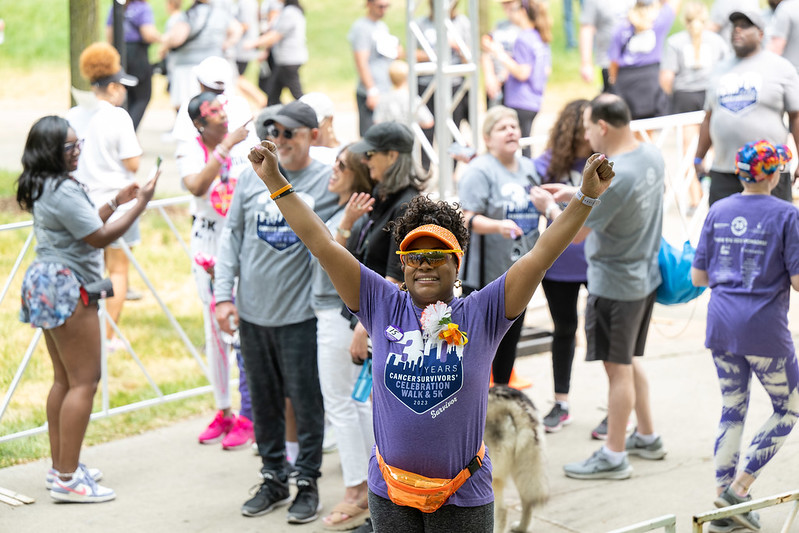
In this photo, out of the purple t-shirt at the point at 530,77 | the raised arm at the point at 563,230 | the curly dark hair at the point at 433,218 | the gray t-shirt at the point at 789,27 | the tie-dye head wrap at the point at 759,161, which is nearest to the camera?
the raised arm at the point at 563,230

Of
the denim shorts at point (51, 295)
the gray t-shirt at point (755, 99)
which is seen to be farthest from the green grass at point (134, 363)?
the gray t-shirt at point (755, 99)

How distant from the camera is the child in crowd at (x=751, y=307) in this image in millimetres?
5090

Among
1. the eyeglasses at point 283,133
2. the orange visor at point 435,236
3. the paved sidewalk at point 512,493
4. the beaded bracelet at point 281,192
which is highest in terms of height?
the eyeglasses at point 283,133

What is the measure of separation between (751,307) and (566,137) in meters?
1.84

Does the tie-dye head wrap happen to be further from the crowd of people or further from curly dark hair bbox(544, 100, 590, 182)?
curly dark hair bbox(544, 100, 590, 182)

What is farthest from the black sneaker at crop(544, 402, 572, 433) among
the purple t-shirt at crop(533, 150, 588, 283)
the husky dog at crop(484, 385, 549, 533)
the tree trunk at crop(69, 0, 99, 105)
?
the tree trunk at crop(69, 0, 99, 105)

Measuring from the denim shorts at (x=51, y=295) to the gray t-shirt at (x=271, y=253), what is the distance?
2.48ft

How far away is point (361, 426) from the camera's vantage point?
217 inches

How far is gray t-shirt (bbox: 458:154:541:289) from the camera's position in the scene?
20.5ft

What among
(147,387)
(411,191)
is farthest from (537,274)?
(147,387)

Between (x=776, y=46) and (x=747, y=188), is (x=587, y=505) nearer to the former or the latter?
(x=747, y=188)

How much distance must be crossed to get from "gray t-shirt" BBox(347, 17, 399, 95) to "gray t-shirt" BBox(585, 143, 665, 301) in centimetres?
659

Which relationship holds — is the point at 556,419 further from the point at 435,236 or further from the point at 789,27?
the point at 789,27

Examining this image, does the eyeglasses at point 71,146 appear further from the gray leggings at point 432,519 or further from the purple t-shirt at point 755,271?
the purple t-shirt at point 755,271
